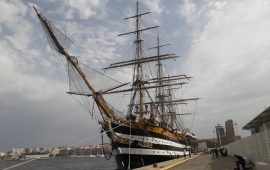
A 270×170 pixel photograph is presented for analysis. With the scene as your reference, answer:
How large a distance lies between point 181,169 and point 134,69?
84.1 feet

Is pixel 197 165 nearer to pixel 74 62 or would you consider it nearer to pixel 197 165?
pixel 197 165

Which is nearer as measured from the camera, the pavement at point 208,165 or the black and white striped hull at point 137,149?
the pavement at point 208,165

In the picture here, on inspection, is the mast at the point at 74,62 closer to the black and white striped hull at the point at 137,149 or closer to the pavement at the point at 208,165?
the black and white striped hull at the point at 137,149

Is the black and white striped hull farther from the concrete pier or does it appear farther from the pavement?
the pavement

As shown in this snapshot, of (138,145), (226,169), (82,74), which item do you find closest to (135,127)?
(138,145)

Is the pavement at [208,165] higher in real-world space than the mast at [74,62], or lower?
lower

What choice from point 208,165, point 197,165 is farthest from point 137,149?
point 208,165

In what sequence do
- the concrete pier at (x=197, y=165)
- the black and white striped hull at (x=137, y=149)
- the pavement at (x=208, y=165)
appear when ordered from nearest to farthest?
1. the pavement at (x=208, y=165)
2. the concrete pier at (x=197, y=165)
3. the black and white striped hull at (x=137, y=149)

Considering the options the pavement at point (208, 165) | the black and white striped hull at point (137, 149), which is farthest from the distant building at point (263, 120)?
the black and white striped hull at point (137, 149)

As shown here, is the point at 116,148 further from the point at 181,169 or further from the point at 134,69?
the point at 134,69

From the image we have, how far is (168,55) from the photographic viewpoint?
5153 centimetres

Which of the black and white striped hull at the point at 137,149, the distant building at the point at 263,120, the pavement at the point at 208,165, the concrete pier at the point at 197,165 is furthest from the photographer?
the black and white striped hull at the point at 137,149

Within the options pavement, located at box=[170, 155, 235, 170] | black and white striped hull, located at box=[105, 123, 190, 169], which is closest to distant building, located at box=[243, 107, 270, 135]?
pavement, located at box=[170, 155, 235, 170]

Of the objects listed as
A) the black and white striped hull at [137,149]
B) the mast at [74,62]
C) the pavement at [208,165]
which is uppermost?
the mast at [74,62]
